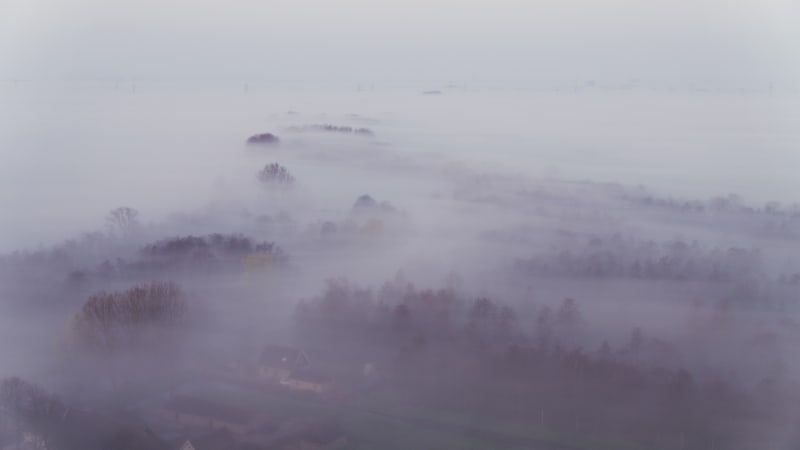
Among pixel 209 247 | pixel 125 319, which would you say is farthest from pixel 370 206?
pixel 125 319

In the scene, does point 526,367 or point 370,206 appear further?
point 370,206

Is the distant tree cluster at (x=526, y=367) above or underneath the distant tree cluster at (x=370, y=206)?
underneath

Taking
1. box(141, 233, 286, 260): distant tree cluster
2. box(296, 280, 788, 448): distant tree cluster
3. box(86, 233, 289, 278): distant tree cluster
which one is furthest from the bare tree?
box(141, 233, 286, 260): distant tree cluster

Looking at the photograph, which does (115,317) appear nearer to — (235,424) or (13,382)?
(13,382)

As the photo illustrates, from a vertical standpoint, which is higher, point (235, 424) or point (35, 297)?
point (35, 297)

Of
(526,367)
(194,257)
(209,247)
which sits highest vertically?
(209,247)

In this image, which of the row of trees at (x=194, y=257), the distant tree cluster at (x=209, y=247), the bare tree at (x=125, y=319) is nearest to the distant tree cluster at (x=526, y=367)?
the bare tree at (x=125, y=319)

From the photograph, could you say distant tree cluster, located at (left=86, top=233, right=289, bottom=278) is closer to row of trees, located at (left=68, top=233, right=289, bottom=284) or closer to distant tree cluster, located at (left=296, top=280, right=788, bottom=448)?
row of trees, located at (left=68, top=233, right=289, bottom=284)

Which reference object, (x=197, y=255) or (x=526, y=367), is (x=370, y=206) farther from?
(x=526, y=367)

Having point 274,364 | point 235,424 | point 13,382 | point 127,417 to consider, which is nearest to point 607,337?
point 274,364

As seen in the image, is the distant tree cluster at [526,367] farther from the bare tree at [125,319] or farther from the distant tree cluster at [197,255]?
the distant tree cluster at [197,255]

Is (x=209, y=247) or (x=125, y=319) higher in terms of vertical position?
(x=209, y=247)
